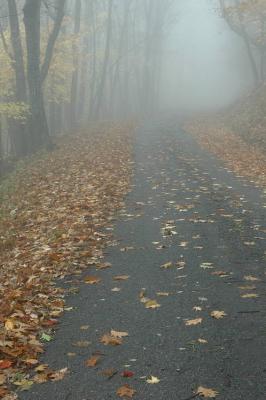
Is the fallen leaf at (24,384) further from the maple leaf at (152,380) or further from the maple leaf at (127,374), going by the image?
the maple leaf at (152,380)

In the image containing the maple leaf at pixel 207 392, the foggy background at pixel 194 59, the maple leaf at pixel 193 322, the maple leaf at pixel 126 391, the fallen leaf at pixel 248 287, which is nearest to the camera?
the maple leaf at pixel 207 392

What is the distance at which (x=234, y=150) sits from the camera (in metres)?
19.7

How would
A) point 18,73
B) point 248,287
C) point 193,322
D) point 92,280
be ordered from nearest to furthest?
point 193,322, point 248,287, point 92,280, point 18,73

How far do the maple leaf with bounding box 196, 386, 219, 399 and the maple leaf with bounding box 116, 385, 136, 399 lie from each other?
0.55m

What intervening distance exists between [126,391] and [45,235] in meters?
5.52

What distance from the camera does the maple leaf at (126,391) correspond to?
4.27m

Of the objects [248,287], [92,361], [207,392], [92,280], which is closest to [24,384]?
[92,361]

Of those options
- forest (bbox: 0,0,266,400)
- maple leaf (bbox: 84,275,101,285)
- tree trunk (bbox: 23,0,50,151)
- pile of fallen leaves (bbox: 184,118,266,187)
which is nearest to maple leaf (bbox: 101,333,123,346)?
forest (bbox: 0,0,266,400)

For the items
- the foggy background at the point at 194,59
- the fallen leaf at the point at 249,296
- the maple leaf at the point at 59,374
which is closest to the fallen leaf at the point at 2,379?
the maple leaf at the point at 59,374

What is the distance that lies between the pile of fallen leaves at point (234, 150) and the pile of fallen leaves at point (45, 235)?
11.4 feet

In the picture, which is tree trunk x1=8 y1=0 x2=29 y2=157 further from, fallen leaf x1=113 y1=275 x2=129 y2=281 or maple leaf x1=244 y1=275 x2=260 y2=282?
maple leaf x1=244 y1=275 x2=260 y2=282

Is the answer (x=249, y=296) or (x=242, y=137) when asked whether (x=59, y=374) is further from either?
(x=242, y=137)

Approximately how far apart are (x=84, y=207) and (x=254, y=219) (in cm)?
371

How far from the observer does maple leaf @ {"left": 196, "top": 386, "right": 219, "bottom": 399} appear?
4.16 meters
